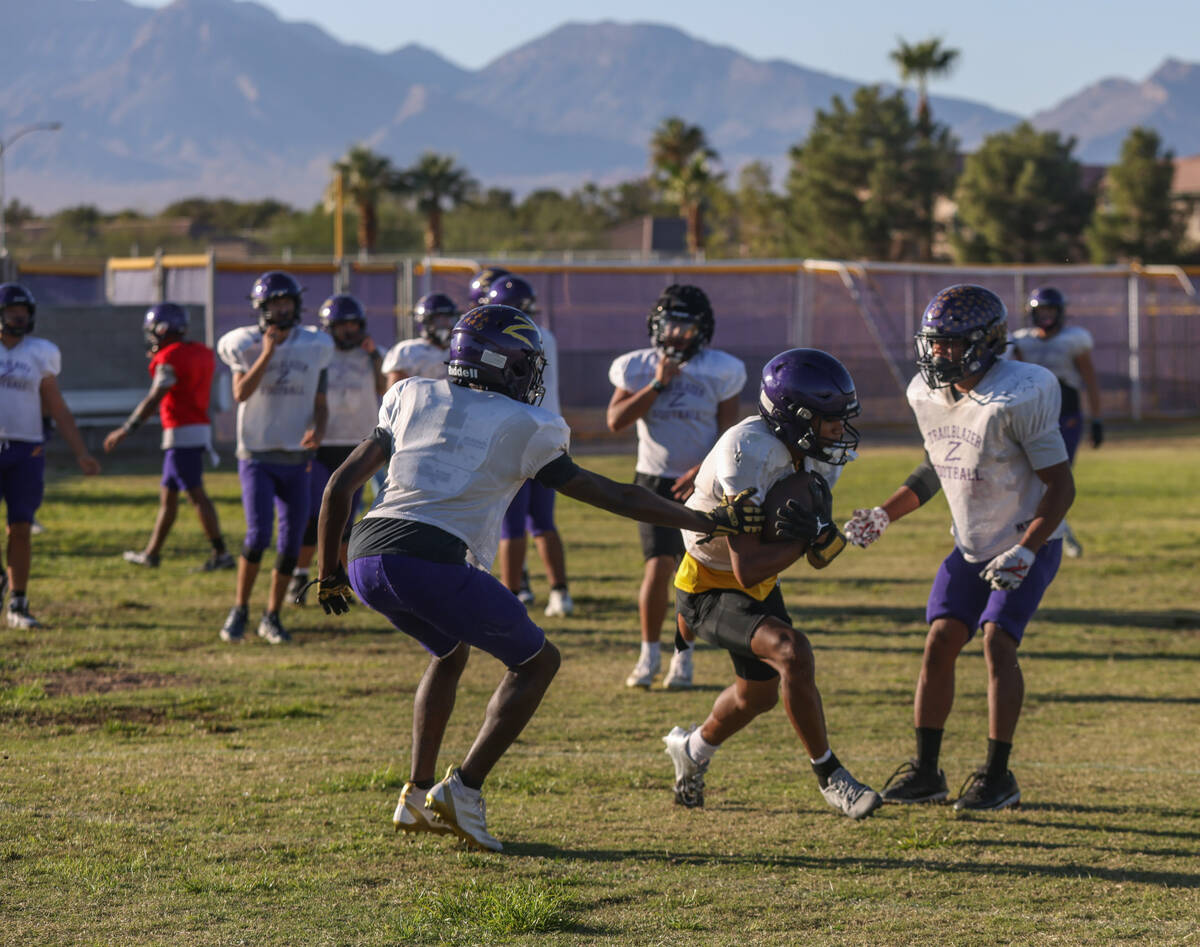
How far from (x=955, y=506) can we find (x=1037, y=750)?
155 cm

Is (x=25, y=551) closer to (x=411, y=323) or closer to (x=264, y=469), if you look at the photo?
(x=264, y=469)

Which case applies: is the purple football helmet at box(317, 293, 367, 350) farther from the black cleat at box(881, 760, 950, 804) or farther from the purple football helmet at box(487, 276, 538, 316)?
the black cleat at box(881, 760, 950, 804)

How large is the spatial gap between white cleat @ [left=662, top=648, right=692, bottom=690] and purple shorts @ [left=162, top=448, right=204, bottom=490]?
198 inches

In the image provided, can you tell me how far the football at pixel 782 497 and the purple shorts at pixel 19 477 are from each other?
18.6ft

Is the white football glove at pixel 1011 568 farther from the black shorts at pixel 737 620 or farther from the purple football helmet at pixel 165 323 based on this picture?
the purple football helmet at pixel 165 323

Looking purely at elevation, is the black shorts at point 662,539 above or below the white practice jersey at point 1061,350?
below

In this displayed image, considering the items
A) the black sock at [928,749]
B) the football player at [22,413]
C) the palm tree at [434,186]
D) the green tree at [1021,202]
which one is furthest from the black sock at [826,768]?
the palm tree at [434,186]

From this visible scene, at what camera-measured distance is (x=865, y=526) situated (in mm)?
6125

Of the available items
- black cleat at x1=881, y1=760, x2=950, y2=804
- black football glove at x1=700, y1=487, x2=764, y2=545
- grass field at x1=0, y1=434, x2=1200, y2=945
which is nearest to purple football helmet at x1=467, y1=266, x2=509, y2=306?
grass field at x1=0, y1=434, x2=1200, y2=945

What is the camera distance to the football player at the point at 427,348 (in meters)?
10.2

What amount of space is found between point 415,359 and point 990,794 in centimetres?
529

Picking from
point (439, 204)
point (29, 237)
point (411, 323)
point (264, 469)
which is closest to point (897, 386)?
point (411, 323)

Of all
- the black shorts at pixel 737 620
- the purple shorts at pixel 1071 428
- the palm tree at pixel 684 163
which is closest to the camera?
the black shorts at pixel 737 620

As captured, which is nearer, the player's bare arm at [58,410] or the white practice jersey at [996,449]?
the white practice jersey at [996,449]
